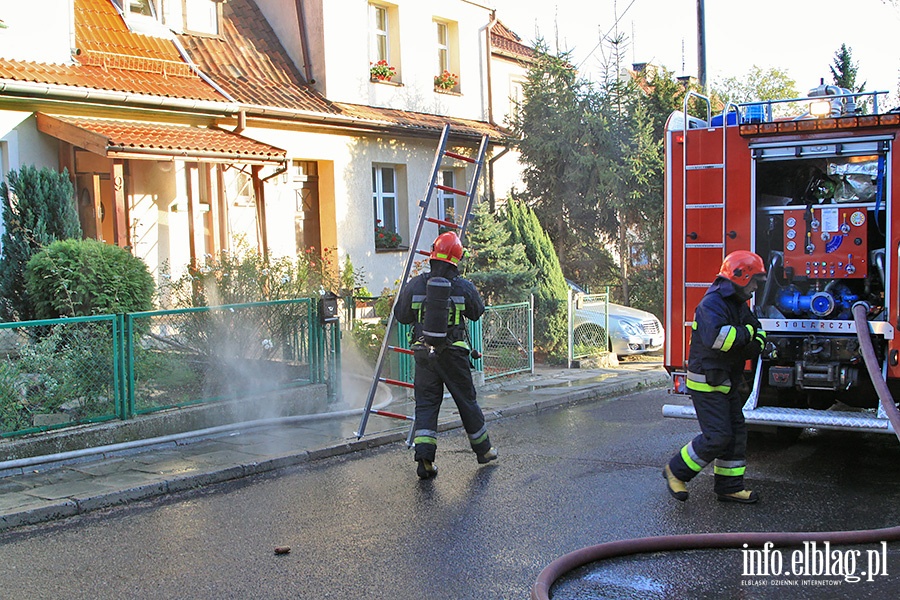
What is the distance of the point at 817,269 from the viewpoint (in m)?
7.79

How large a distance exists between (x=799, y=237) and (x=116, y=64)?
Answer: 1006cm

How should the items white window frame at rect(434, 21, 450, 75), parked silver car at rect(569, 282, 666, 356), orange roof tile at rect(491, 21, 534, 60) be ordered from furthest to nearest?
orange roof tile at rect(491, 21, 534, 60), white window frame at rect(434, 21, 450, 75), parked silver car at rect(569, 282, 666, 356)

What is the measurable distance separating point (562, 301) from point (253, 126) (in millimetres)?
5675

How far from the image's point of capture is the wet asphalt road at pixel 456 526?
4.91m

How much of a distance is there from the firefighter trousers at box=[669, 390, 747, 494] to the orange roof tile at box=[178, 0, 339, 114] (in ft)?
33.5

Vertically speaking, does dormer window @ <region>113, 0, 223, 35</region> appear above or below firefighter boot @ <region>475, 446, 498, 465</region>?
above

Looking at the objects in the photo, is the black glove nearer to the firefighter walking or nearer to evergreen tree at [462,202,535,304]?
the firefighter walking

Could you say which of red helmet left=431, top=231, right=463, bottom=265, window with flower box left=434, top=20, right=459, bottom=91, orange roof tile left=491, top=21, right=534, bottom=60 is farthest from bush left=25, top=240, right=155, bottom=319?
orange roof tile left=491, top=21, right=534, bottom=60

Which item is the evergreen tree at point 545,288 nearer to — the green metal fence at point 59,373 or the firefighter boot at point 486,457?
the firefighter boot at point 486,457

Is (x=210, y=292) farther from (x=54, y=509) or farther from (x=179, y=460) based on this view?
(x=54, y=509)

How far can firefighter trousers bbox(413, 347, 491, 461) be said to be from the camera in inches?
295

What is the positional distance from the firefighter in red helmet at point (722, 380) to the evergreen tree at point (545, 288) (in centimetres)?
792

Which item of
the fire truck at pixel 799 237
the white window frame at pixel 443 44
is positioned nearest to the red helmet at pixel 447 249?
the fire truck at pixel 799 237

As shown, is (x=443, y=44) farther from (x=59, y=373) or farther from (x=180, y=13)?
(x=59, y=373)
